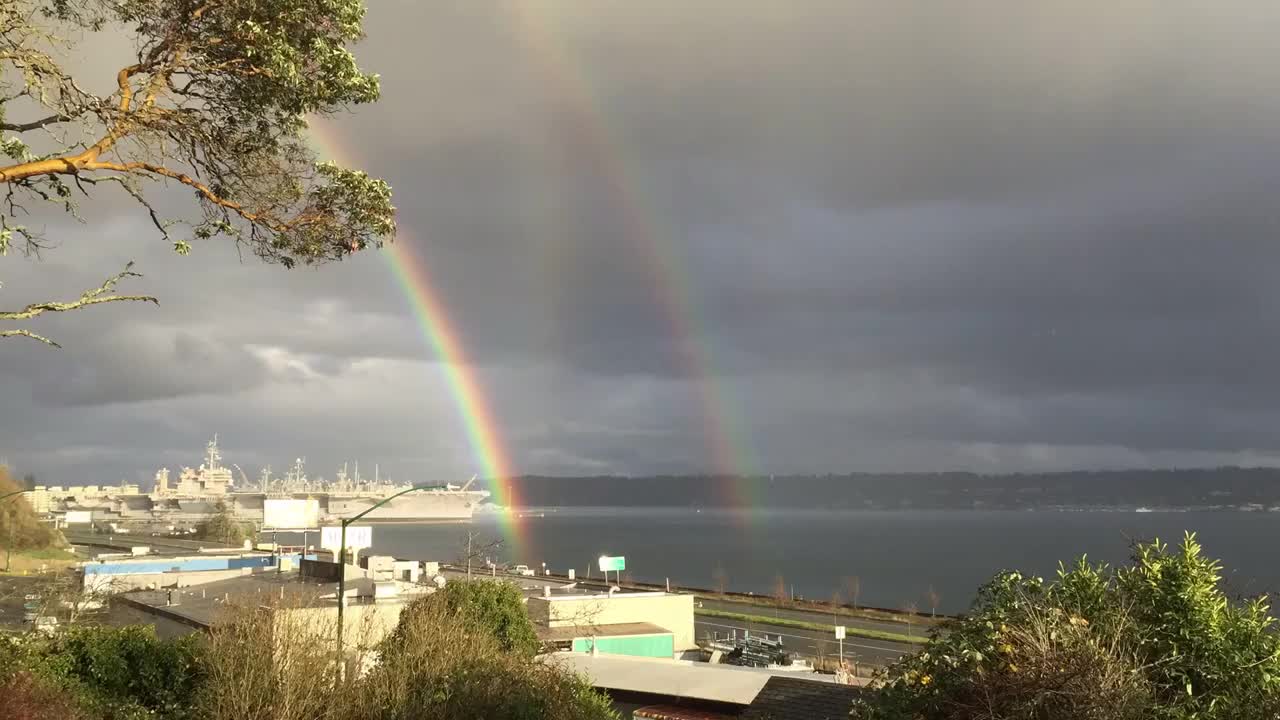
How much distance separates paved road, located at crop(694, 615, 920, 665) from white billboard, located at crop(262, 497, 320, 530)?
32111 millimetres

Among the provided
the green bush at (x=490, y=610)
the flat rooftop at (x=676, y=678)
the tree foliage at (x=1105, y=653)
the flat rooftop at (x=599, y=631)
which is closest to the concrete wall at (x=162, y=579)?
the flat rooftop at (x=599, y=631)

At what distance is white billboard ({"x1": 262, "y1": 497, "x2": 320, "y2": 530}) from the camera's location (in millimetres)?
74562

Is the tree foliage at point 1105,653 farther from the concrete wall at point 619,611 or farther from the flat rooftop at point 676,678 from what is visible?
the concrete wall at point 619,611

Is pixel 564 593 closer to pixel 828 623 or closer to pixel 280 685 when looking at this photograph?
pixel 828 623

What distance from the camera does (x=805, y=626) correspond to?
249 feet

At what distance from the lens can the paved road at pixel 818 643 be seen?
193ft

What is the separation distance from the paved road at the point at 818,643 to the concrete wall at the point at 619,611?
27.6 feet

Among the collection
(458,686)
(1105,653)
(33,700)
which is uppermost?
(1105,653)

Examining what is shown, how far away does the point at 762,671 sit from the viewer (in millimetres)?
33594

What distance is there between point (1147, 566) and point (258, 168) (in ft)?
47.2

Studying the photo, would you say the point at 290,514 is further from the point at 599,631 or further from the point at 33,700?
the point at 33,700

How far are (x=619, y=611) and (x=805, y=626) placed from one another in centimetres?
2511

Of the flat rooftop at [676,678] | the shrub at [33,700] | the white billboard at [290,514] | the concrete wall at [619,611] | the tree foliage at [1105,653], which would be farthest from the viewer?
the white billboard at [290,514]

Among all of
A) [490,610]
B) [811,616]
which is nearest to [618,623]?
[490,610]
